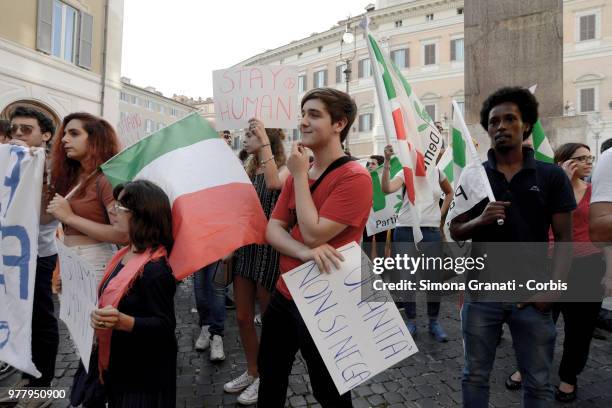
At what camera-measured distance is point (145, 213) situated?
191cm

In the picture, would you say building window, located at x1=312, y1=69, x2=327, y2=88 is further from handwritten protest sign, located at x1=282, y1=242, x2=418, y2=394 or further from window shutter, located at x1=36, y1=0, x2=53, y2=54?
handwritten protest sign, located at x1=282, y1=242, x2=418, y2=394

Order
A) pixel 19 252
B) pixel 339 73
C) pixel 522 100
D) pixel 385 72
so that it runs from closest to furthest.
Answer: pixel 522 100 < pixel 19 252 < pixel 385 72 < pixel 339 73

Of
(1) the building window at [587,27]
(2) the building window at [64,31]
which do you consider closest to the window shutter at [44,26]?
(2) the building window at [64,31]

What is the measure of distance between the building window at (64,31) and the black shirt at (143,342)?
46.1ft

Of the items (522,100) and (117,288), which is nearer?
(117,288)

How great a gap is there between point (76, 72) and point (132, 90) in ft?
161

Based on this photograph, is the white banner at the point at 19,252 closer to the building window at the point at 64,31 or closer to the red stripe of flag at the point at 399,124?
the red stripe of flag at the point at 399,124

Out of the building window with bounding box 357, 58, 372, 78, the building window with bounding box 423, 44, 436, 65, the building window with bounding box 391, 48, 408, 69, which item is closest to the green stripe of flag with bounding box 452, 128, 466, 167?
the building window with bounding box 423, 44, 436, 65

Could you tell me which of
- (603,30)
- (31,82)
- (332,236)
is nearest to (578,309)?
(332,236)

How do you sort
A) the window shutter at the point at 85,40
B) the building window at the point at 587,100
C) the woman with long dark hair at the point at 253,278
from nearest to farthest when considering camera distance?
the woman with long dark hair at the point at 253,278 → the window shutter at the point at 85,40 → the building window at the point at 587,100

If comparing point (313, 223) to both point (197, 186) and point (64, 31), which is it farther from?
point (64, 31)

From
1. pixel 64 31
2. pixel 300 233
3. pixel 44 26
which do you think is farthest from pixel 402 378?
pixel 64 31

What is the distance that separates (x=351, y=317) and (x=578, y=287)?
2.28 metres

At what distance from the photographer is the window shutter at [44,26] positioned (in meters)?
12.1
